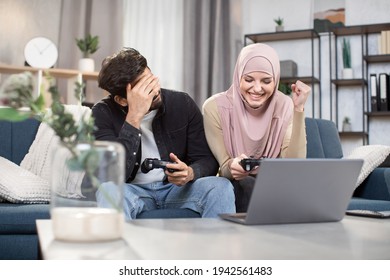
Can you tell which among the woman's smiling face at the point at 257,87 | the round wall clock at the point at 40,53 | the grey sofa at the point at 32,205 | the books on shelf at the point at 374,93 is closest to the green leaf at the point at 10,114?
the grey sofa at the point at 32,205

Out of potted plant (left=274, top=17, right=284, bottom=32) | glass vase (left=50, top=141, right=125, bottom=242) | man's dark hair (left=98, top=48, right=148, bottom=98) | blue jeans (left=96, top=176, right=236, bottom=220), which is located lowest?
blue jeans (left=96, top=176, right=236, bottom=220)

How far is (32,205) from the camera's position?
1.90 metres

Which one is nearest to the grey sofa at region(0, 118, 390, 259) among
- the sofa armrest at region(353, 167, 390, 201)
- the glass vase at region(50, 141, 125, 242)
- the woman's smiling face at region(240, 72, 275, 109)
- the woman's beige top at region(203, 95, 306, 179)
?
the sofa armrest at region(353, 167, 390, 201)

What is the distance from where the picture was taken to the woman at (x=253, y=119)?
1.95 metres

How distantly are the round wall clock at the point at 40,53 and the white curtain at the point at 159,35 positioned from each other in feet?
2.43

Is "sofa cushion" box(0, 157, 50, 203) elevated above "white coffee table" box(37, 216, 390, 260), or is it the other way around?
"white coffee table" box(37, 216, 390, 260)

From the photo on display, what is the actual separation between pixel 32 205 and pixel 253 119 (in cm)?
88

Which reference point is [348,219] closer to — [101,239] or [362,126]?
[101,239]

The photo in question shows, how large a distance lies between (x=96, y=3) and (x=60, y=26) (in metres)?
0.34

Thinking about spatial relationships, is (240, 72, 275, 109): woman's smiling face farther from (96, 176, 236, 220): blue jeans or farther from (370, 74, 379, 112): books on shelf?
(370, 74, 379, 112): books on shelf

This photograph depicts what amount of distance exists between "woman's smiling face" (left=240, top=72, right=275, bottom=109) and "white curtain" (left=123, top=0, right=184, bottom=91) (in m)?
2.39

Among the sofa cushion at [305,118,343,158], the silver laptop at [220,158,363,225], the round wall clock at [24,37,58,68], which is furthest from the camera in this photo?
the round wall clock at [24,37,58,68]

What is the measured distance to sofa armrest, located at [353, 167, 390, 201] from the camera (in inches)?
92.6

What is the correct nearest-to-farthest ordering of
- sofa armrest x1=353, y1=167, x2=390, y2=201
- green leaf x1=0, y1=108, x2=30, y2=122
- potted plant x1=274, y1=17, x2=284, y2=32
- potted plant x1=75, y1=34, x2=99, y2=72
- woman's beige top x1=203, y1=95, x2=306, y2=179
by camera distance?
green leaf x1=0, y1=108, x2=30, y2=122 < woman's beige top x1=203, y1=95, x2=306, y2=179 < sofa armrest x1=353, y1=167, x2=390, y2=201 < potted plant x1=75, y1=34, x2=99, y2=72 < potted plant x1=274, y1=17, x2=284, y2=32
